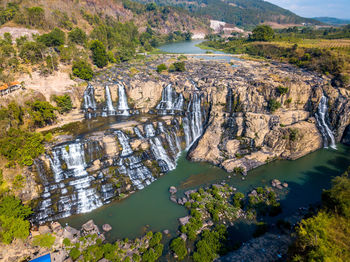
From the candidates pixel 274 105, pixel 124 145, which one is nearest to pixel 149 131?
pixel 124 145

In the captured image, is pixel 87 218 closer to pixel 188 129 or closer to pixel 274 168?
pixel 188 129

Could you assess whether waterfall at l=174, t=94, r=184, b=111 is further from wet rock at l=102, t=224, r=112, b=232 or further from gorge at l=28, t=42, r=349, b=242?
wet rock at l=102, t=224, r=112, b=232

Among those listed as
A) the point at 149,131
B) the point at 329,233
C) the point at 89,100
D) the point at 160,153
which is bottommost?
the point at 160,153

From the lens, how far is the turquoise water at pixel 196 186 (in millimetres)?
27345

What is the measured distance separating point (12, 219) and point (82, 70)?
1555 inches

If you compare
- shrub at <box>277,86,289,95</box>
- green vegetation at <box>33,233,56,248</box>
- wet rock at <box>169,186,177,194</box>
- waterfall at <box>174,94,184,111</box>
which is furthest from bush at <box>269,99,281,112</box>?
green vegetation at <box>33,233,56,248</box>

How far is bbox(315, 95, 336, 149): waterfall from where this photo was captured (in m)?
43.7

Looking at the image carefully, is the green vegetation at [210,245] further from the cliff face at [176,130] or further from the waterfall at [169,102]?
the waterfall at [169,102]

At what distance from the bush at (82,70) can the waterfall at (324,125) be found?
180 feet

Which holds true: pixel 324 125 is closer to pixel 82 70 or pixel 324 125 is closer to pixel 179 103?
pixel 179 103

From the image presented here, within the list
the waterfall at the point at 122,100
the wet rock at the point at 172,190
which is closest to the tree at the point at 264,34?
the waterfall at the point at 122,100

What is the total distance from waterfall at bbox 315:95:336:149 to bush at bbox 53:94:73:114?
53085 mm

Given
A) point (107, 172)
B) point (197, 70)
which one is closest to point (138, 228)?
point (107, 172)

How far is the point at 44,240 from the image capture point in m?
23.9
